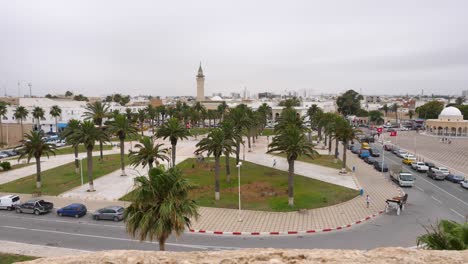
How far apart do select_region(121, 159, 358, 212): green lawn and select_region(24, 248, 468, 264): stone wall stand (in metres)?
18.6

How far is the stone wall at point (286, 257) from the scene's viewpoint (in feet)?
28.4

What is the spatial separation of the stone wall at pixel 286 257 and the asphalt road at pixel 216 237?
14525mm

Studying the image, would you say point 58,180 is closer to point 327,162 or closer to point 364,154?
point 327,162

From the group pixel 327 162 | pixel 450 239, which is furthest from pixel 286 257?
pixel 327 162

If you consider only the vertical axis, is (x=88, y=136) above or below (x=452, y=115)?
below

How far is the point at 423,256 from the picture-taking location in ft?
28.7

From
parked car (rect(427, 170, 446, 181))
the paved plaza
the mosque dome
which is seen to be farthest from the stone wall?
the mosque dome

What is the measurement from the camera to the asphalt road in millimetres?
23969

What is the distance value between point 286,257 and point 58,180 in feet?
136

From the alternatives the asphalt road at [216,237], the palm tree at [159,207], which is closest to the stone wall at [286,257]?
the palm tree at [159,207]

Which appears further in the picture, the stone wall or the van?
the van

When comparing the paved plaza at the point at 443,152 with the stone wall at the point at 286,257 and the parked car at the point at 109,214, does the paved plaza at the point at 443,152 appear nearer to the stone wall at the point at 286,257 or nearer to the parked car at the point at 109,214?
the parked car at the point at 109,214

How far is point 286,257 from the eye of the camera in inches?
360

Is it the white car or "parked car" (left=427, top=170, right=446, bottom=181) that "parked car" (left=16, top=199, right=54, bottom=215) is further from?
the white car
